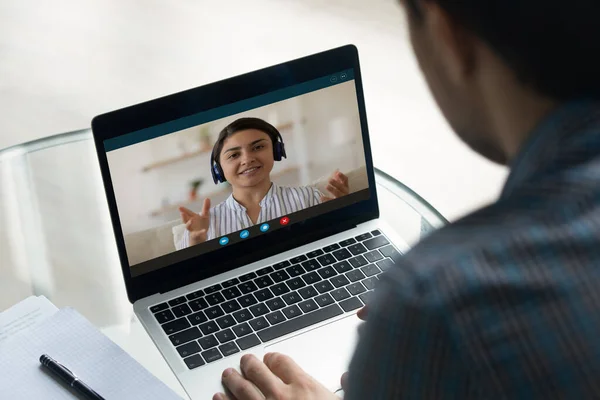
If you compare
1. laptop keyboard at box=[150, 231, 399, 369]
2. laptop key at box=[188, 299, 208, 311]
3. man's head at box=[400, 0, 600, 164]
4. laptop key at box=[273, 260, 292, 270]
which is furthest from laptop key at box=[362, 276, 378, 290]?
man's head at box=[400, 0, 600, 164]

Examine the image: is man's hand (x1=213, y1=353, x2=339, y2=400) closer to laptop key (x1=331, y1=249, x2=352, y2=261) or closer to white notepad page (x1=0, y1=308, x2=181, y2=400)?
white notepad page (x1=0, y1=308, x2=181, y2=400)

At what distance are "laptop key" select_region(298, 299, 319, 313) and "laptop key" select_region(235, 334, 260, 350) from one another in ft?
0.24

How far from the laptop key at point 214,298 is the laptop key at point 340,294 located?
14 centimetres

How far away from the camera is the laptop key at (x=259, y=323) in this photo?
3.39 ft

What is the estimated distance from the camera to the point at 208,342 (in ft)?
3.33

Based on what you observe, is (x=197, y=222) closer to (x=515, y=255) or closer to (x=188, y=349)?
(x=188, y=349)

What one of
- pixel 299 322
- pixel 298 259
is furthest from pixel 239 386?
pixel 298 259

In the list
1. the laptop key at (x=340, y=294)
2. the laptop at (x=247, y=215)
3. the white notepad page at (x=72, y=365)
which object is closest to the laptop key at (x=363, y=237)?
the laptop at (x=247, y=215)

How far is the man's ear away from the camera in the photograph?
1.67ft

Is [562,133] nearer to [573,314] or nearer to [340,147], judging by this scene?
[573,314]

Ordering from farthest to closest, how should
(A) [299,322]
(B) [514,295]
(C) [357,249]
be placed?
(C) [357,249], (A) [299,322], (B) [514,295]

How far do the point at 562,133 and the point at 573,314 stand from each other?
0.11 metres

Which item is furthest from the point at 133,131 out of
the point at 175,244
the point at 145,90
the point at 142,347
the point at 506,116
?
the point at 145,90

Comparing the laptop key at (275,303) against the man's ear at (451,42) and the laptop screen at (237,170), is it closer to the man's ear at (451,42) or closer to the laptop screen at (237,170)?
the laptop screen at (237,170)
